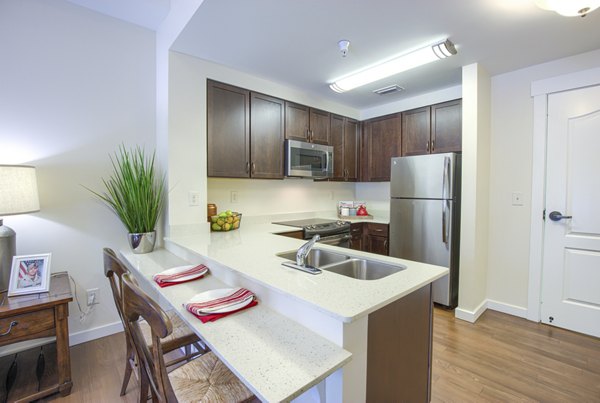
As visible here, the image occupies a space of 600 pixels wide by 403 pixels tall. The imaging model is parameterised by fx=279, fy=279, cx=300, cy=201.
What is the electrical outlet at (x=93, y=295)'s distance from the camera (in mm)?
2271

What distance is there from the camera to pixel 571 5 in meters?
1.56

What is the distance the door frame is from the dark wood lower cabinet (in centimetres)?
191

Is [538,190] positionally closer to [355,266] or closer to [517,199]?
[517,199]

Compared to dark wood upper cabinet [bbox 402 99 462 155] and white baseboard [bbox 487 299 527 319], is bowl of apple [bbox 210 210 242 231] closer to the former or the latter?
dark wood upper cabinet [bbox 402 99 462 155]

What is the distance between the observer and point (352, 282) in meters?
1.22

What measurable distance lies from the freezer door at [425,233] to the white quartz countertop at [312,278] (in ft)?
4.78

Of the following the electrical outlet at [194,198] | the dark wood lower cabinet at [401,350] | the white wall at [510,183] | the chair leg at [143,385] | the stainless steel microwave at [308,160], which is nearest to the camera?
the dark wood lower cabinet at [401,350]

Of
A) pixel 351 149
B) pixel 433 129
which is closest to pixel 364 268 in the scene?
pixel 433 129

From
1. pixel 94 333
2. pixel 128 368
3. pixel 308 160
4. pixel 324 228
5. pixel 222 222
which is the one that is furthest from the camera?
pixel 308 160

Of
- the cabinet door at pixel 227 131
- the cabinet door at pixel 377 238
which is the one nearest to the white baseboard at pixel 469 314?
the cabinet door at pixel 377 238

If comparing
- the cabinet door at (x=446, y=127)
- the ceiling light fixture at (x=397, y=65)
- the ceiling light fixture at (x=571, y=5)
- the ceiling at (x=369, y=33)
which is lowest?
the cabinet door at (x=446, y=127)

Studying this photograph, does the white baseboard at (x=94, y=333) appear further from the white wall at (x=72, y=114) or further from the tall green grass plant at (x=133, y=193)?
the tall green grass plant at (x=133, y=193)

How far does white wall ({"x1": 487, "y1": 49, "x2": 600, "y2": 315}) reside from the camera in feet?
A: 8.75

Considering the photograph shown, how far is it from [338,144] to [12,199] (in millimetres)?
3088
